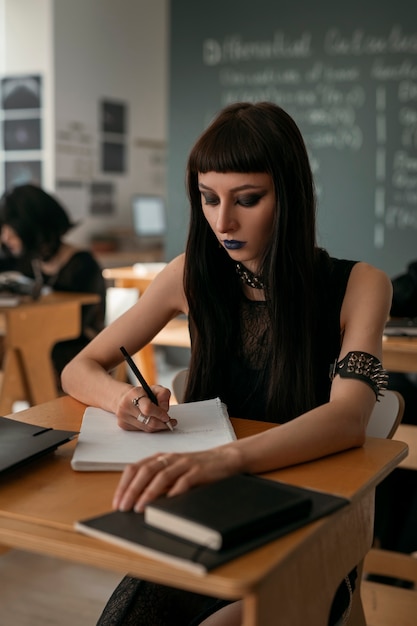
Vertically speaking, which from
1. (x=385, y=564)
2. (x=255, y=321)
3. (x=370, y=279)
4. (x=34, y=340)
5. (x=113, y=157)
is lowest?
(x=385, y=564)

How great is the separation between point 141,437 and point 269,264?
1.51ft

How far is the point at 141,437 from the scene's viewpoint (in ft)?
4.62

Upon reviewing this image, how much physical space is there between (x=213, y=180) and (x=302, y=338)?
0.36 metres

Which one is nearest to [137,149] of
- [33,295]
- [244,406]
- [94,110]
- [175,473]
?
[94,110]

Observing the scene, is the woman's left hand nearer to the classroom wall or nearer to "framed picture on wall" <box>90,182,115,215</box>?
the classroom wall

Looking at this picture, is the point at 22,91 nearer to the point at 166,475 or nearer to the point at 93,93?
the point at 93,93

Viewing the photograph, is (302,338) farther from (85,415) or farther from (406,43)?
(406,43)

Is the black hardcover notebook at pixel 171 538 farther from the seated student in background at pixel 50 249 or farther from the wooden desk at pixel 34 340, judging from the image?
the seated student in background at pixel 50 249

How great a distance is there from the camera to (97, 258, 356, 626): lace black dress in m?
1.48

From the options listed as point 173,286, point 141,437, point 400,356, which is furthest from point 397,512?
point 141,437

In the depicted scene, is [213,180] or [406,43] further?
[406,43]

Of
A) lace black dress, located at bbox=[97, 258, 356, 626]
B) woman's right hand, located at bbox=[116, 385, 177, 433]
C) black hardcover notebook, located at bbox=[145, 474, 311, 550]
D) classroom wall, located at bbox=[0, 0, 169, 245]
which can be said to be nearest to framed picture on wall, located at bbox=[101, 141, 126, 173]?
classroom wall, located at bbox=[0, 0, 169, 245]

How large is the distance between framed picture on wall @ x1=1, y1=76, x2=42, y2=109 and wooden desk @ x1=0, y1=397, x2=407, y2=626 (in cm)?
546

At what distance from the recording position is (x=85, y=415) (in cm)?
155
